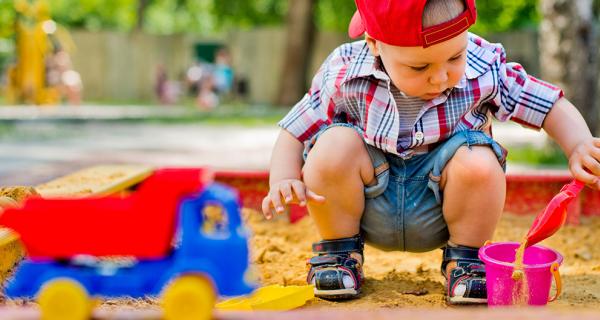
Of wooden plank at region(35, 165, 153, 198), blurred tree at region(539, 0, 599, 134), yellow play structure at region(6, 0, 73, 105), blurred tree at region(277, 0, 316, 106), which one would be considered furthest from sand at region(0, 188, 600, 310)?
blurred tree at region(277, 0, 316, 106)

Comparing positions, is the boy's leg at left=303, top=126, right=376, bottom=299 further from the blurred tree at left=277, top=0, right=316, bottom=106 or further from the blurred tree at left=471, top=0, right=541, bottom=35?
the blurred tree at left=471, top=0, right=541, bottom=35

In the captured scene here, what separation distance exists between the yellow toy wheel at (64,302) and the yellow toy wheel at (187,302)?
4.9 inches

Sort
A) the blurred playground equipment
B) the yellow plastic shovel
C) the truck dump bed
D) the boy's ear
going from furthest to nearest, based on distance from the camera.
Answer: the blurred playground equipment → the boy's ear → the yellow plastic shovel → the truck dump bed

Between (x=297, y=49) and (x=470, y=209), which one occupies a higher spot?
(x=297, y=49)

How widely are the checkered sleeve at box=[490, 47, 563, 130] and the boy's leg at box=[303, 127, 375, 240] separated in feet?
1.29

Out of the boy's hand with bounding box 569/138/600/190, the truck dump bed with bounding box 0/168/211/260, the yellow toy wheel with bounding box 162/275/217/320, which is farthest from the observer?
the boy's hand with bounding box 569/138/600/190

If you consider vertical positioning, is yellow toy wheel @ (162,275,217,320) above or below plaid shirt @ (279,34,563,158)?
below

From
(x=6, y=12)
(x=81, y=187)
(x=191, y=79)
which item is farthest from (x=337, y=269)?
(x=6, y=12)

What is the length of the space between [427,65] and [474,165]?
0.28 meters

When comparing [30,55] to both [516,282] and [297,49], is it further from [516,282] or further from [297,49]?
[516,282]

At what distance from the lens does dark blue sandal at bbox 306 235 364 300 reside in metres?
2.02

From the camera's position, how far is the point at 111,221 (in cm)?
122

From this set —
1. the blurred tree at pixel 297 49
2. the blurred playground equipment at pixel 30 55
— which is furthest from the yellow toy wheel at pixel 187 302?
the blurred tree at pixel 297 49

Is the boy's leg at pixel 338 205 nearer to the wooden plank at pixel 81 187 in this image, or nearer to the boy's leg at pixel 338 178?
the boy's leg at pixel 338 178
